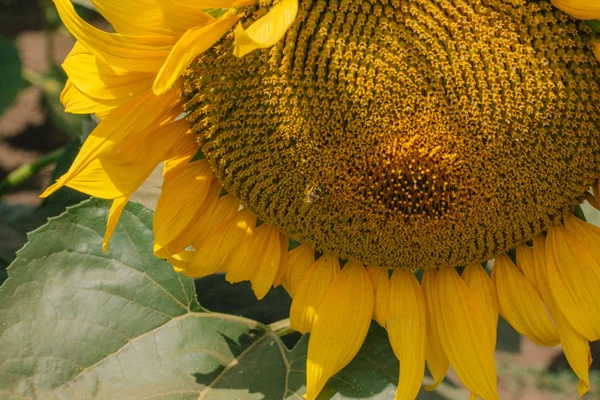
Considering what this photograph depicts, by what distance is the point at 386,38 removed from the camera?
1389mm

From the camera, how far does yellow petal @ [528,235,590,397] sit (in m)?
1.73

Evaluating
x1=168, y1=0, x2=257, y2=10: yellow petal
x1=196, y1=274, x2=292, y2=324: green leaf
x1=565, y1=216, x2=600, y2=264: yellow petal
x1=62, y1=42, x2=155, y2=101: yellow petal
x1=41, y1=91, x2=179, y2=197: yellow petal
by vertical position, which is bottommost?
x1=196, y1=274, x2=292, y2=324: green leaf

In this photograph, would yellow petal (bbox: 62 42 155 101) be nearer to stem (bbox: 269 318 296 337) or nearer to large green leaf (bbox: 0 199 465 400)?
large green leaf (bbox: 0 199 465 400)

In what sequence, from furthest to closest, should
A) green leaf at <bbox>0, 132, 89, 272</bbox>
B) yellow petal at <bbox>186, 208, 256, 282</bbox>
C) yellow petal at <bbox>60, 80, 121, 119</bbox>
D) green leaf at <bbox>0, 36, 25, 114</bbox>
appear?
green leaf at <bbox>0, 36, 25, 114</bbox>
green leaf at <bbox>0, 132, 89, 272</bbox>
yellow petal at <bbox>186, 208, 256, 282</bbox>
yellow petal at <bbox>60, 80, 121, 119</bbox>

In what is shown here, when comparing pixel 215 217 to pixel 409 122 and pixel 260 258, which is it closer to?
pixel 260 258

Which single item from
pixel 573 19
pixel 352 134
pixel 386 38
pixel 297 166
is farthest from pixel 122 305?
pixel 573 19

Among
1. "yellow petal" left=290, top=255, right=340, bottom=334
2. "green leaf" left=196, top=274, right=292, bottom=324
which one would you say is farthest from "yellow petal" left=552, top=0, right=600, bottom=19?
"green leaf" left=196, top=274, right=292, bottom=324

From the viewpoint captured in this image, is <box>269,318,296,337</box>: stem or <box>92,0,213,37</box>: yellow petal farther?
<box>269,318,296,337</box>: stem

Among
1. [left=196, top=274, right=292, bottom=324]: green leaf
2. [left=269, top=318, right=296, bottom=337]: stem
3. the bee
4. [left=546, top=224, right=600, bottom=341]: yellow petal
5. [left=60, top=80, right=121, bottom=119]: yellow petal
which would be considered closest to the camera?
[left=60, top=80, right=121, bottom=119]: yellow petal

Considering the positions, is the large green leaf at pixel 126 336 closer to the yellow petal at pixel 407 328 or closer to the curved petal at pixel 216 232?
the yellow petal at pixel 407 328

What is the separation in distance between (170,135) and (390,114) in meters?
0.47

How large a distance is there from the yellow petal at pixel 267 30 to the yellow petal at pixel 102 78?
0.92 feet

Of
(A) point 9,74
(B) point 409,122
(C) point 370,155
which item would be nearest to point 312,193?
(C) point 370,155

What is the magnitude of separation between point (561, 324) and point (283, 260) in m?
0.62
